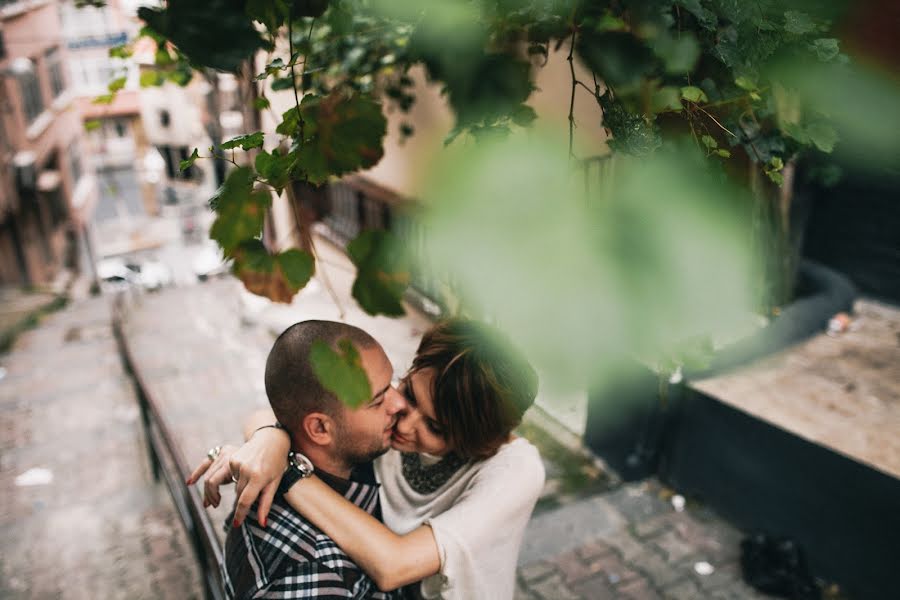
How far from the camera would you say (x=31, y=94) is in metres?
20.6

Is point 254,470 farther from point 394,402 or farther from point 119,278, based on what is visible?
point 119,278

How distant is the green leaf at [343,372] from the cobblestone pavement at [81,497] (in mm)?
4916

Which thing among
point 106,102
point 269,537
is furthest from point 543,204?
point 106,102

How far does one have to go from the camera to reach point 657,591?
4.25m

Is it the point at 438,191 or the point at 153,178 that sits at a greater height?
the point at 438,191

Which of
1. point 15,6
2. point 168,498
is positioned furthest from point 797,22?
point 15,6

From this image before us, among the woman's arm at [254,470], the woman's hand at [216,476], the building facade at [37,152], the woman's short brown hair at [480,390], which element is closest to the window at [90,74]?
the building facade at [37,152]

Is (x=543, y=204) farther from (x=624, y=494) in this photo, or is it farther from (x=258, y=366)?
(x=258, y=366)

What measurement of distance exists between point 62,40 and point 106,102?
2741cm

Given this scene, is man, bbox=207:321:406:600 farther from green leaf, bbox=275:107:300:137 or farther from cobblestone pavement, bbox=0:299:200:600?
cobblestone pavement, bbox=0:299:200:600

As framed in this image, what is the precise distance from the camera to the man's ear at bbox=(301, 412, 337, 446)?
1998mm

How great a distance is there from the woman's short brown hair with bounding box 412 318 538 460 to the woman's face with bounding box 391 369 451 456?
0.11 ft

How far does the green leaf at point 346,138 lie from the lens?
4.04 ft

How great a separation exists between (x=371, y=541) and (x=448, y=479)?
1.53 ft
